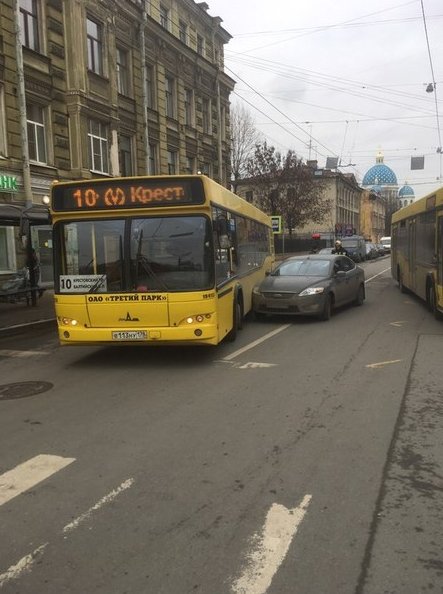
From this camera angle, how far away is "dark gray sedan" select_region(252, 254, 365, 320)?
40.4 feet

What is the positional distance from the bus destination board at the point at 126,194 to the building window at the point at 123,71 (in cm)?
1951

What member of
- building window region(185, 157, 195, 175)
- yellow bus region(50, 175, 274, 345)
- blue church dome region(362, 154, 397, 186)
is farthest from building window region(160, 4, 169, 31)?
blue church dome region(362, 154, 397, 186)

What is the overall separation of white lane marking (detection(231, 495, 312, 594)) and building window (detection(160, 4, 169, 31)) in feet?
100

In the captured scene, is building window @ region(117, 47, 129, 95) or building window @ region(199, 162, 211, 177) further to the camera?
building window @ region(199, 162, 211, 177)

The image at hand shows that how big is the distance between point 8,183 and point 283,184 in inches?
1259

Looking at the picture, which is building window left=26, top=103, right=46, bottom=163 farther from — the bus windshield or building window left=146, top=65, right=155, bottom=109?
the bus windshield

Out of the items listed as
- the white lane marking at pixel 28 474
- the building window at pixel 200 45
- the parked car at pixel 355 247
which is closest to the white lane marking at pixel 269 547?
the white lane marking at pixel 28 474

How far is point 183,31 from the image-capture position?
3216 centimetres

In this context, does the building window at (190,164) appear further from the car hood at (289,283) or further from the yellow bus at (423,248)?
the car hood at (289,283)

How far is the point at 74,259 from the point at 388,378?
4.75 meters

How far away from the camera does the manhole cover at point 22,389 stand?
6.94m

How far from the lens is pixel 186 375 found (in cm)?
779

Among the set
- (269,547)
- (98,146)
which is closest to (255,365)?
(269,547)

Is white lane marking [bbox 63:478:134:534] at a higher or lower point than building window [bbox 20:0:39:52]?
lower
